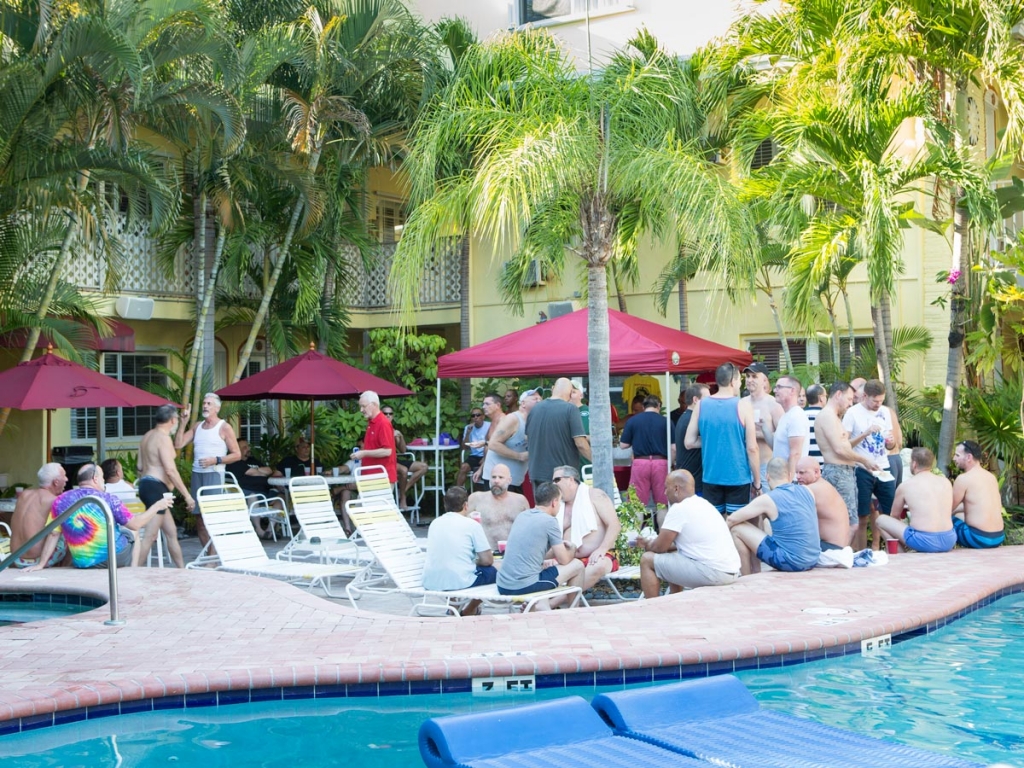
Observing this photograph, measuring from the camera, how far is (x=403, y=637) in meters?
7.60

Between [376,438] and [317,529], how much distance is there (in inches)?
64.9

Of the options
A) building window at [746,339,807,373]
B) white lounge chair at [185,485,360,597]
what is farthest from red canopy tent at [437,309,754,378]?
building window at [746,339,807,373]

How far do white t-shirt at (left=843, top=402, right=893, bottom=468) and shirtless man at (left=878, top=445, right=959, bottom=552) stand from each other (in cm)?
33

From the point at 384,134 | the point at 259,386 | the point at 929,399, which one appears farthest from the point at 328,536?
the point at 384,134

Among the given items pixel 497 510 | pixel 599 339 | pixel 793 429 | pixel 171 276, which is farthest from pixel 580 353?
pixel 171 276

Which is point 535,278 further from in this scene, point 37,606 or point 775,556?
point 37,606

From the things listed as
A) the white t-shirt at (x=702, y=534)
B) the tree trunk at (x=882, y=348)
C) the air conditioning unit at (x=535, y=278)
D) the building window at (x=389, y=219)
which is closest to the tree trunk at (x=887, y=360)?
the tree trunk at (x=882, y=348)

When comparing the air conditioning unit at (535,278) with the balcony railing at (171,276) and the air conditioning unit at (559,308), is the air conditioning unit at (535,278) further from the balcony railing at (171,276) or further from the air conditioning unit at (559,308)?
the balcony railing at (171,276)

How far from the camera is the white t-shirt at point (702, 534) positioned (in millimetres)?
8453

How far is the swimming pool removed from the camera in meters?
9.89

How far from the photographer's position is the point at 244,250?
17.3 meters

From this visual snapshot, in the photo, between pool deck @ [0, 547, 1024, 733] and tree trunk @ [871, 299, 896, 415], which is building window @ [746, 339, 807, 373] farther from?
pool deck @ [0, 547, 1024, 733]

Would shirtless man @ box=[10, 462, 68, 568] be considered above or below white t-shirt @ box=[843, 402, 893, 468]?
below

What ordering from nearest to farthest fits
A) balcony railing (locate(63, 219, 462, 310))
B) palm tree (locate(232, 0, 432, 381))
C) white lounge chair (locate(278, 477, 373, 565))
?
white lounge chair (locate(278, 477, 373, 565)) < palm tree (locate(232, 0, 432, 381)) < balcony railing (locate(63, 219, 462, 310))
